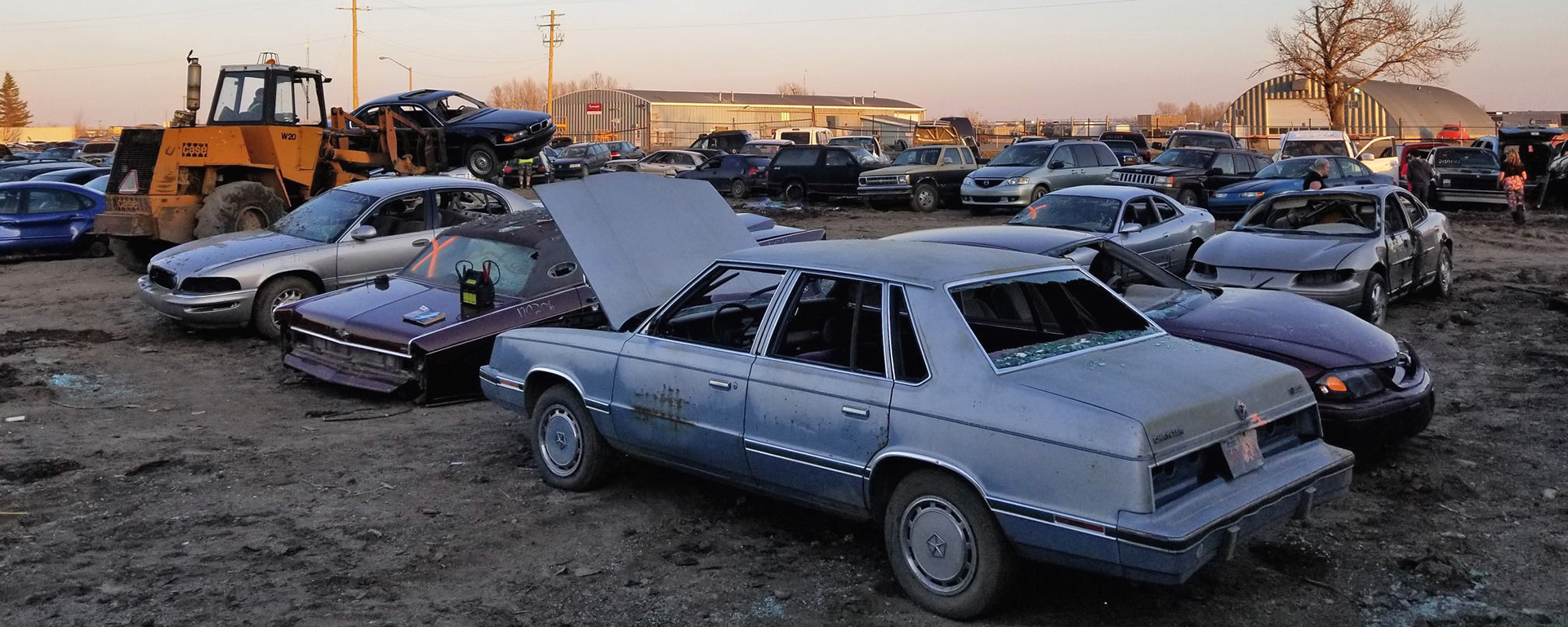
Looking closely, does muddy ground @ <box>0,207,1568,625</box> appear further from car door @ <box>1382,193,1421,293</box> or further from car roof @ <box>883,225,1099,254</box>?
car roof @ <box>883,225,1099,254</box>

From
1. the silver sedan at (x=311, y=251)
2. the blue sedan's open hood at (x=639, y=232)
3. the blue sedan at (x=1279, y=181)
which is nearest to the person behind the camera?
the blue sedan's open hood at (x=639, y=232)

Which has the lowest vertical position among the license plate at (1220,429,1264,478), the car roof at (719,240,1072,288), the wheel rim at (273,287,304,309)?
the license plate at (1220,429,1264,478)

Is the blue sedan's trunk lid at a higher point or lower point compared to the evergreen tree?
lower

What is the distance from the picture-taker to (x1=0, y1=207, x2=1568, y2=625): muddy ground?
473 centimetres

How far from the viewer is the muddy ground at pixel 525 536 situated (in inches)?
186

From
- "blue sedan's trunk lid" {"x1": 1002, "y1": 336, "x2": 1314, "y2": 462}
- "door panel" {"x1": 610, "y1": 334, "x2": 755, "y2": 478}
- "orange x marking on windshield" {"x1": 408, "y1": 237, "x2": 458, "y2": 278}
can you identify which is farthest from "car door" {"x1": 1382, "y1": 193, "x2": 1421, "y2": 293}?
"orange x marking on windshield" {"x1": 408, "y1": 237, "x2": 458, "y2": 278}

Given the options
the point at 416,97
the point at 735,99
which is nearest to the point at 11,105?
the point at 735,99

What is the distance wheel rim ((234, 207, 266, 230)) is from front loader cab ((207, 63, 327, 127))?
1670 mm

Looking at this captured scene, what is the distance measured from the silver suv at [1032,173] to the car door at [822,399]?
1707 cm

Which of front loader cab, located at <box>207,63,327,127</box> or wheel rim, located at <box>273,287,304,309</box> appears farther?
front loader cab, located at <box>207,63,327,127</box>

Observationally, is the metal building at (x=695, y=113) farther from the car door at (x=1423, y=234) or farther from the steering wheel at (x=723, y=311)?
the steering wheel at (x=723, y=311)

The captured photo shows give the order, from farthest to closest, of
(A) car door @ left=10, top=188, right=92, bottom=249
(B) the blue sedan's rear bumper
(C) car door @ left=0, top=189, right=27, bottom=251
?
(A) car door @ left=10, top=188, right=92, bottom=249 < (C) car door @ left=0, top=189, right=27, bottom=251 < (B) the blue sedan's rear bumper

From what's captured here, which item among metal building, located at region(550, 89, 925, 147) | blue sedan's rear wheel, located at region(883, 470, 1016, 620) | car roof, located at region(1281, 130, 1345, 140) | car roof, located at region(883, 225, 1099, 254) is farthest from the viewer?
metal building, located at region(550, 89, 925, 147)

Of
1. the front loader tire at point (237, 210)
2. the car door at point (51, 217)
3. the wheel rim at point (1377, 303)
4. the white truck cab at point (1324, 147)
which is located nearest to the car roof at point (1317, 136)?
the white truck cab at point (1324, 147)
